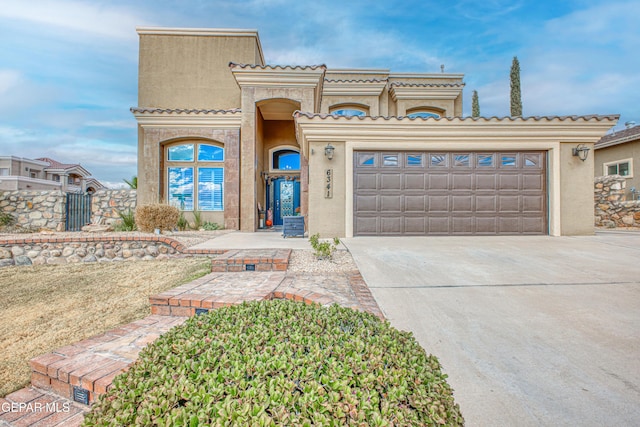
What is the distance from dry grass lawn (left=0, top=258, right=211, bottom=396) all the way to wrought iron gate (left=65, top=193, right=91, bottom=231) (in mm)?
5950

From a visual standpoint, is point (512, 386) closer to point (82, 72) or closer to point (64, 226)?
point (64, 226)

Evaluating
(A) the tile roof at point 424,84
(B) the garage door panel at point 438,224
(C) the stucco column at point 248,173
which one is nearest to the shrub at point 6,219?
(C) the stucco column at point 248,173

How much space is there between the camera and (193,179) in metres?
12.4

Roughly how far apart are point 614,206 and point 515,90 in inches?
458

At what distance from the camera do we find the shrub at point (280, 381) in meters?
1.03

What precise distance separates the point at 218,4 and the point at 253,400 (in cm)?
1269

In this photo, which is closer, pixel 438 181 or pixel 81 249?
pixel 81 249

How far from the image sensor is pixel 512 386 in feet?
6.52

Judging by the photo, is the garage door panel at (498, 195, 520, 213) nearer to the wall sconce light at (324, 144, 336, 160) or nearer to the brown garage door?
the brown garage door

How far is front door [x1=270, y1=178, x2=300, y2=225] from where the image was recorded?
14164mm

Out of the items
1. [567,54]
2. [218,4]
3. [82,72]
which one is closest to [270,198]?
[218,4]

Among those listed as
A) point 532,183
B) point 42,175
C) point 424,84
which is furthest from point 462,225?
point 42,175

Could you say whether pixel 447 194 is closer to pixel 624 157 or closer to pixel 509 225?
pixel 509 225

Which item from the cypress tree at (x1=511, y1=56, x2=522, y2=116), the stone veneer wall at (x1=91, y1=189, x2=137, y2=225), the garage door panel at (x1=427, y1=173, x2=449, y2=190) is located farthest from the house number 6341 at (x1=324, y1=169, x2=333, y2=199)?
the cypress tree at (x1=511, y1=56, x2=522, y2=116)
